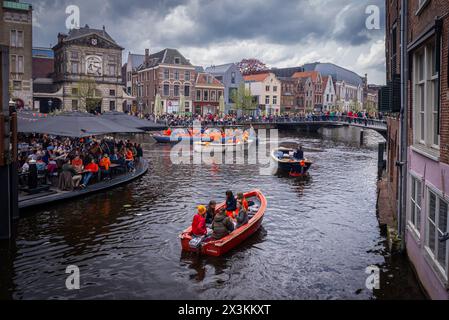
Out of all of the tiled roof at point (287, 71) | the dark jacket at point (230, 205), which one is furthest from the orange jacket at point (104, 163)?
the tiled roof at point (287, 71)

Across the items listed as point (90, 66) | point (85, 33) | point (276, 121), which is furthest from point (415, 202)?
point (85, 33)

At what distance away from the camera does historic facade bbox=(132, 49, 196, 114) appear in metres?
77.8

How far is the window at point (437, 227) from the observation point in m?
8.69

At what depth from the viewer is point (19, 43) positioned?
56344 millimetres

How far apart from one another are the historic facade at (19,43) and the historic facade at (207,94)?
31641 mm

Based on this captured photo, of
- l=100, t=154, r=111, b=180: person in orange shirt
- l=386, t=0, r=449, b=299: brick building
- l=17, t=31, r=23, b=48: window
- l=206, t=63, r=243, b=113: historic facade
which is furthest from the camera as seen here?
l=206, t=63, r=243, b=113: historic facade

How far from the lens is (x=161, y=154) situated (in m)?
39.1

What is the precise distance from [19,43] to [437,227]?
192 feet

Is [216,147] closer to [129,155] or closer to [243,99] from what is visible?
[129,155]

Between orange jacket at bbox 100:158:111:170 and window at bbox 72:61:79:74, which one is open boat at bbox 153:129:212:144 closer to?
window at bbox 72:61:79:74

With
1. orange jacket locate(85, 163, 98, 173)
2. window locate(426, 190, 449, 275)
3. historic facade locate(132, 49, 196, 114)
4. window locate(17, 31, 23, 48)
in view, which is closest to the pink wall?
window locate(426, 190, 449, 275)

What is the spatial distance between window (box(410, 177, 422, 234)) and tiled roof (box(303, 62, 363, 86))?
388ft

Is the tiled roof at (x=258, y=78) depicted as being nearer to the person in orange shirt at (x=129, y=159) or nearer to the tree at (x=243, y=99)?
the tree at (x=243, y=99)

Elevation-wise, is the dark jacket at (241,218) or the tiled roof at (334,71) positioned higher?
the tiled roof at (334,71)
